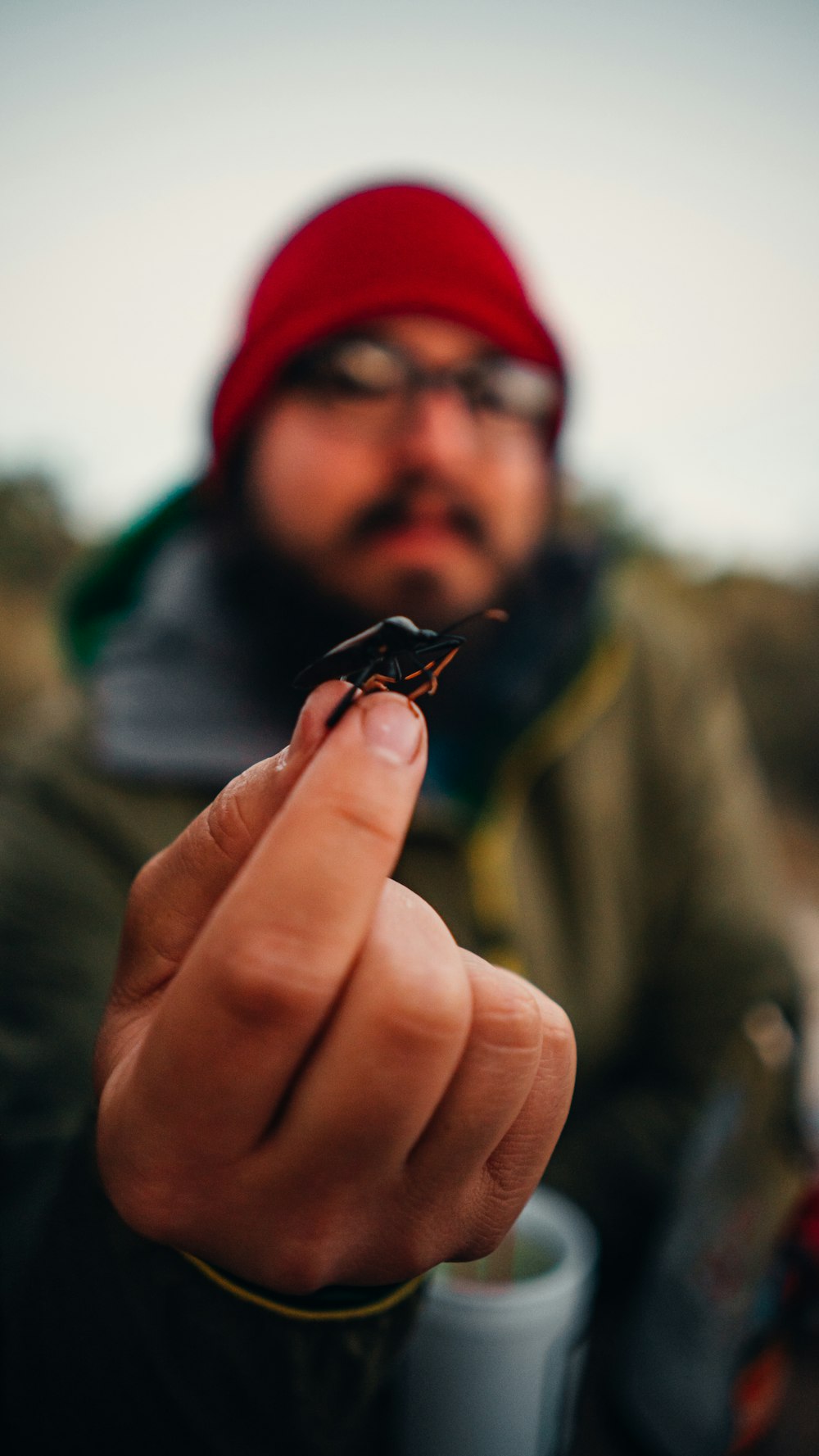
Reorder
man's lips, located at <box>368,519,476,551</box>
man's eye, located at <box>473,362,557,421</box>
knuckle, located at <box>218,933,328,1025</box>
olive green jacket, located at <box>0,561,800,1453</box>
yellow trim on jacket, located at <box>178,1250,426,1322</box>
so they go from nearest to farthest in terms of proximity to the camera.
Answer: knuckle, located at <box>218,933,328,1025</box> → yellow trim on jacket, located at <box>178,1250,426,1322</box> → olive green jacket, located at <box>0,561,800,1453</box> → man's lips, located at <box>368,519,476,551</box> → man's eye, located at <box>473,362,557,421</box>

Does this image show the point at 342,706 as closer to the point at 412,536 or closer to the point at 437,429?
the point at 412,536

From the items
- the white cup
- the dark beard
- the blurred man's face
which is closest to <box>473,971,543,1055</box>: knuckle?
the white cup

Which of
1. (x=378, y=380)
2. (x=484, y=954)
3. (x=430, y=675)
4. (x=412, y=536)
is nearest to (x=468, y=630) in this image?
(x=412, y=536)

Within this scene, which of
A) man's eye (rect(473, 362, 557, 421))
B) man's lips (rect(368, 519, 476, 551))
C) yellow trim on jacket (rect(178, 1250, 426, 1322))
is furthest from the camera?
man's eye (rect(473, 362, 557, 421))

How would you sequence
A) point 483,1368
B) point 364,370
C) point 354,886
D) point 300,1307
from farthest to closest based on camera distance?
1. point 364,370
2. point 483,1368
3. point 300,1307
4. point 354,886

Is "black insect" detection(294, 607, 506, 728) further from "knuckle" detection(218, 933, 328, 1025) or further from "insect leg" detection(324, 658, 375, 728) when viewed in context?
"knuckle" detection(218, 933, 328, 1025)

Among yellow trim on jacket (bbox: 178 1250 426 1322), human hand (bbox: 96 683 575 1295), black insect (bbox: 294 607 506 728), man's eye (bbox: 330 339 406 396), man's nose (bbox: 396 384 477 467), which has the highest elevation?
man's eye (bbox: 330 339 406 396)

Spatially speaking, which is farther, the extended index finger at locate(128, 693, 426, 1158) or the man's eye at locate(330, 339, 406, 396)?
the man's eye at locate(330, 339, 406, 396)
